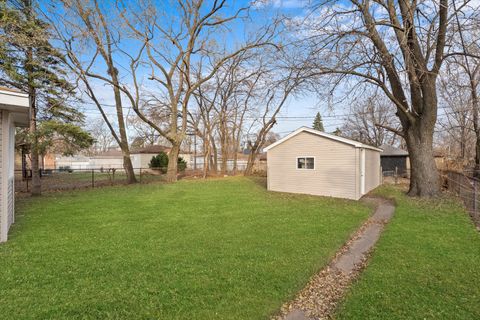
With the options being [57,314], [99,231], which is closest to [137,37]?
A: [99,231]

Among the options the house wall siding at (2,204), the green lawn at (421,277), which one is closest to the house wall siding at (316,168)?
the green lawn at (421,277)

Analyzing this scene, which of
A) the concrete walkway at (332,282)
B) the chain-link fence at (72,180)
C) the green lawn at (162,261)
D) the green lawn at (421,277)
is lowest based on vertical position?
the concrete walkway at (332,282)

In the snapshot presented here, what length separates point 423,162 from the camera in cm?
1081

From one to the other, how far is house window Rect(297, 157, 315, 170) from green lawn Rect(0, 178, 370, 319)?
4.97m

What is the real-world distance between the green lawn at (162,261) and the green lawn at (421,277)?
781 millimetres

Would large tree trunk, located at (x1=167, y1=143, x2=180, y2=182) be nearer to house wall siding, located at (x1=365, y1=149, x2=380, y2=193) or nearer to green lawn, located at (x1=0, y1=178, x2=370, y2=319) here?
green lawn, located at (x1=0, y1=178, x2=370, y2=319)

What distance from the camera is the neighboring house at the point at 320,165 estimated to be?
11.7m

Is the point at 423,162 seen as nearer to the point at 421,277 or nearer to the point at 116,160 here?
the point at 421,277

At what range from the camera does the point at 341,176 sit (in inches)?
470

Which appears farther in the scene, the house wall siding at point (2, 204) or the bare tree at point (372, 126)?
the bare tree at point (372, 126)

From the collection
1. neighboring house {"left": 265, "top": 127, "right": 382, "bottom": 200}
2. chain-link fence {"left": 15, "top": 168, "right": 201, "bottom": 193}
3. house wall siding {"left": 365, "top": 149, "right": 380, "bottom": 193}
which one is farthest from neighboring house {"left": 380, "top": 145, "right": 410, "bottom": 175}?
chain-link fence {"left": 15, "top": 168, "right": 201, "bottom": 193}

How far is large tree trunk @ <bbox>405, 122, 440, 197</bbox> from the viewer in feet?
35.0

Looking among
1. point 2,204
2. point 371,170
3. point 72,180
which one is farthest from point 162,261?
point 72,180

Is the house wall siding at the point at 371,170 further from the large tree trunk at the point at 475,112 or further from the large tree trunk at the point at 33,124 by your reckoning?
the large tree trunk at the point at 33,124
